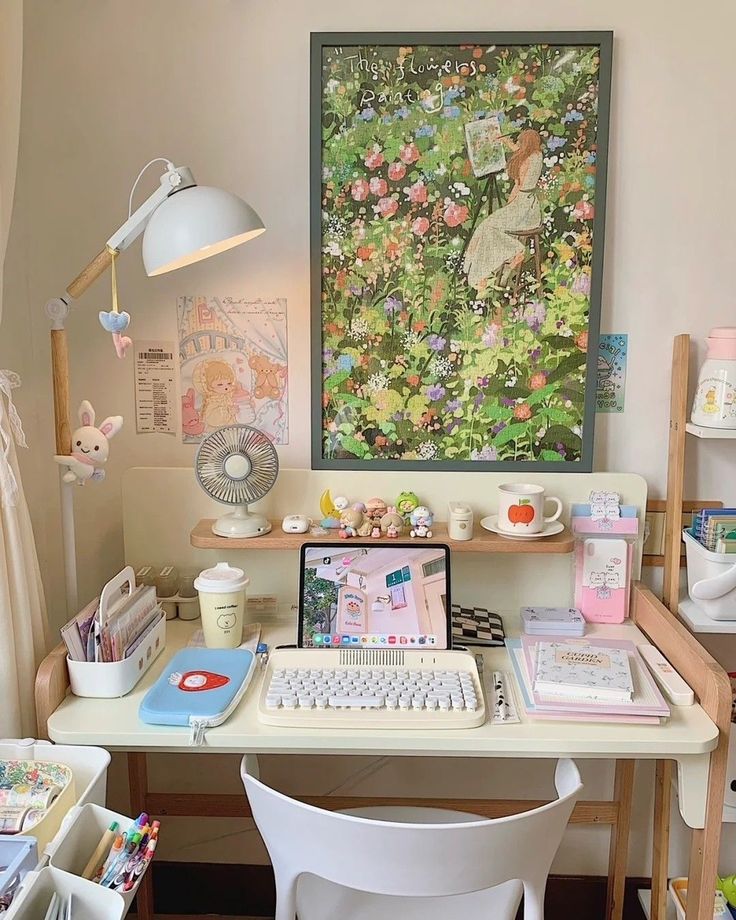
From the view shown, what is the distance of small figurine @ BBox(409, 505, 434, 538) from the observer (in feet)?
5.68

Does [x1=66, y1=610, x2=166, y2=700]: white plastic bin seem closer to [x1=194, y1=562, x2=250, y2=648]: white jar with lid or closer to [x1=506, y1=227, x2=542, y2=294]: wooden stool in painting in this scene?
[x1=194, y1=562, x2=250, y2=648]: white jar with lid

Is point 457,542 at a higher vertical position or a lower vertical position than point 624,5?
lower

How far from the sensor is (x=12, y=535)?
1400 mm

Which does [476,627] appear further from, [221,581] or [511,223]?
[511,223]

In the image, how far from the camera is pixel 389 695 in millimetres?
1438

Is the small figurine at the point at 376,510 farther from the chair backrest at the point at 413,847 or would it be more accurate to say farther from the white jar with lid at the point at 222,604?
the chair backrest at the point at 413,847

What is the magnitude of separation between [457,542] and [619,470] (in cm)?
45

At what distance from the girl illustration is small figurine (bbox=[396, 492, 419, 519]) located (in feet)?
1.29

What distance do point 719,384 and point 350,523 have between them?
822 mm

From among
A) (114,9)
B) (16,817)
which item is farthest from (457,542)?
(114,9)

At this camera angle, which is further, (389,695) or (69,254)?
(69,254)

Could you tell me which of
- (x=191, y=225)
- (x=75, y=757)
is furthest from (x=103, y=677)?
(x=191, y=225)

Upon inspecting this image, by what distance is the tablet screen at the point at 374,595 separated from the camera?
1636 millimetres

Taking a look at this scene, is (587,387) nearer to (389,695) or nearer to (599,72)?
(599,72)
